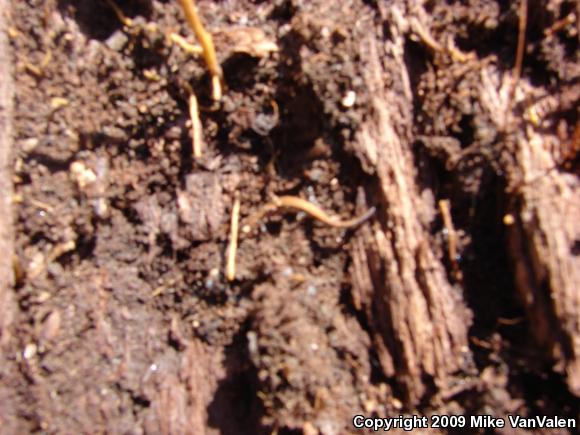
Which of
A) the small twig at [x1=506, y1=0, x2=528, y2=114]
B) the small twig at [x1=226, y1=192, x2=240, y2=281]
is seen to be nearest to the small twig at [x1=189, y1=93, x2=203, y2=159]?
the small twig at [x1=226, y1=192, x2=240, y2=281]

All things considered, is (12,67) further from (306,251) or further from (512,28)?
(512,28)

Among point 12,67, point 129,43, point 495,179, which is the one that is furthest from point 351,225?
point 12,67

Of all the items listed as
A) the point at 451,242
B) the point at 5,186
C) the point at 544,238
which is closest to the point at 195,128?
the point at 5,186

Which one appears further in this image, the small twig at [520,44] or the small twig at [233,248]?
the small twig at [233,248]

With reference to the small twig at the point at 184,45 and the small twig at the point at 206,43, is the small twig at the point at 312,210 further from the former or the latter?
the small twig at the point at 184,45

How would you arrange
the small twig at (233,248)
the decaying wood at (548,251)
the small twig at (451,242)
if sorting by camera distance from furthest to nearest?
1. the small twig at (233,248)
2. the small twig at (451,242)
3. the decaying wood at (548,251)

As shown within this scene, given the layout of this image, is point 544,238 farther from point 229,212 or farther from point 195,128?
point 195,128

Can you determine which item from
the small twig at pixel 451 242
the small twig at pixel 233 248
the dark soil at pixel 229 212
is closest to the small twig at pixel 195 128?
the dark soil at pixel 229 212
